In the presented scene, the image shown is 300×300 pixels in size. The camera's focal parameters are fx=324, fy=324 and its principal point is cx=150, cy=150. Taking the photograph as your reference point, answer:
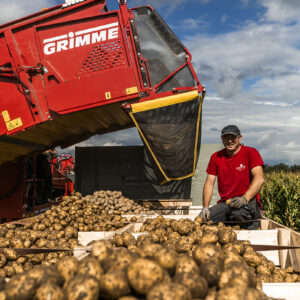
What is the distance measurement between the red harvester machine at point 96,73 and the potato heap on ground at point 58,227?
1503mm

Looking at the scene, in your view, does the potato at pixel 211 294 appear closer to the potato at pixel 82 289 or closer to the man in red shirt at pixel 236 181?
the potato at pixel 82 289

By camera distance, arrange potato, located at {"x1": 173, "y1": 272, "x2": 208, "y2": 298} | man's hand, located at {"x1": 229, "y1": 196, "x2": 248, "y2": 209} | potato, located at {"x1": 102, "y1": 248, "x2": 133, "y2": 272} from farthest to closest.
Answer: man's hand, located at {"x1": 229, "y1": 196, "x2": 248, "y2": 209} → potato, located at {"x1": 102, "y1": 248, "x2": 133, "y2": 272} → potato, located at {"x1": 173, "y1": 272, "x2": 208, "y2": 298}

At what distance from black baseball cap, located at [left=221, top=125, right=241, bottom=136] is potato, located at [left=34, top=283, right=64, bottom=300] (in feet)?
12.4

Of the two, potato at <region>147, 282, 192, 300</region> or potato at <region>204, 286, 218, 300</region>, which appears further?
potato at <region>204, 286, 218, 300</region>

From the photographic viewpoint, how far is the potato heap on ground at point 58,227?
11.6 ft

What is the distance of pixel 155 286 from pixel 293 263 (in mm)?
2468

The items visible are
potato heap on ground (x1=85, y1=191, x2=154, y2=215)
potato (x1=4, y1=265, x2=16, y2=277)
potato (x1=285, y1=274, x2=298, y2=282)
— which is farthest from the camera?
potato heap on ground (x1=85, y1=191, x2=154, y2=215)

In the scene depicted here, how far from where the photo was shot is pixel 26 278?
6.50 feet

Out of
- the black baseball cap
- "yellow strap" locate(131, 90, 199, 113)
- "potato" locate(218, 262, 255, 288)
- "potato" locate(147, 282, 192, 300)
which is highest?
"yellow strap" locate(131, 90, 199, 113)

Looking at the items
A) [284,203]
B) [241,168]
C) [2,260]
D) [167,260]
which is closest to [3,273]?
[2,260]

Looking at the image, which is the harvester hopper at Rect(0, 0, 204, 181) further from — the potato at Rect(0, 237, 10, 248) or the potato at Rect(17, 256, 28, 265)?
the potato at Rect(17, 256, 28, 265)

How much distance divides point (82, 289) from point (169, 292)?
0.48 metres

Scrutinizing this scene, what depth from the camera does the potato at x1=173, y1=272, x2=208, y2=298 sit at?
6.31 feet

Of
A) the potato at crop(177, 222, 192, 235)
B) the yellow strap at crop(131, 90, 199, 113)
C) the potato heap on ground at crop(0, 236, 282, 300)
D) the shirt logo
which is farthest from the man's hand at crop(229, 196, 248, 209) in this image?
the potato heap on ground at crop(0, 236, 282, 300)
